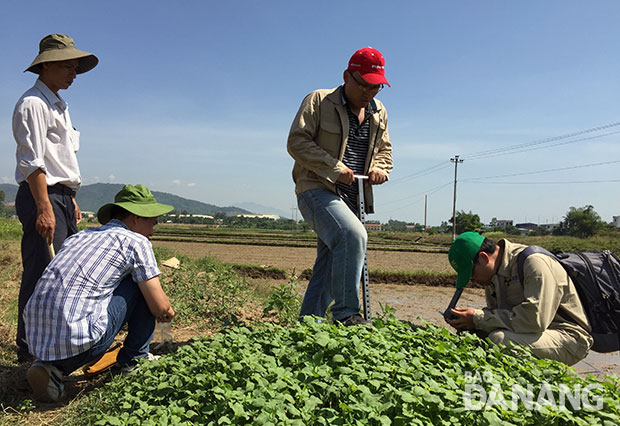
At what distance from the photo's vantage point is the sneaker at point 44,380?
2.52m

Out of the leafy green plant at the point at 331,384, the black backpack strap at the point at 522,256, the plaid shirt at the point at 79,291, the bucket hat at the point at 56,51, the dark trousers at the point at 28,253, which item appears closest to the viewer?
the leafy green plant at the point at 331,384

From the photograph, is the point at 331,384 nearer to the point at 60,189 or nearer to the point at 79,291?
the point at 79,291

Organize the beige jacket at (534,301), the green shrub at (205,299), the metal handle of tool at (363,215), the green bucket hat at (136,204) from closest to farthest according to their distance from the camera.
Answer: the green bucket hat at (136,204) < the beige jacket at (534,301) < the metal handle of tool at (363,215) < the green shrub at (205,299)

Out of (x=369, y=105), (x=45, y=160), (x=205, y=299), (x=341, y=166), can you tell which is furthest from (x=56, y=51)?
(x=205, y=299)

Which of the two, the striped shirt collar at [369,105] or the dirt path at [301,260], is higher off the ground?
the striped shirt collar at [369,105]

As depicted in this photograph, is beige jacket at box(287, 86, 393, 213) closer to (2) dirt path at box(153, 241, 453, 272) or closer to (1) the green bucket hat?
(1) the green bucket hat

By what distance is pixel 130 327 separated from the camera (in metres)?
2.93

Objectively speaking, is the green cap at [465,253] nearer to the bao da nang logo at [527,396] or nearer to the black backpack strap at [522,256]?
the black backpack strap at [522,256]

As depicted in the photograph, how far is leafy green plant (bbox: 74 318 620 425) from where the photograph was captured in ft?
6.15

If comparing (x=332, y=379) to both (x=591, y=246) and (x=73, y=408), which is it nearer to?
(x=73, y=408)

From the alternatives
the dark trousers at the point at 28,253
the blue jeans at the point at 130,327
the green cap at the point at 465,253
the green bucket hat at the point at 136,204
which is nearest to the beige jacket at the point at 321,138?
the green cap at the point at 465,253

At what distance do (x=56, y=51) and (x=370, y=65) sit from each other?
8.22ft

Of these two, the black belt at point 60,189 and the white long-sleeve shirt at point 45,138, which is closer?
the white long-sleeve shirt at point 45,138

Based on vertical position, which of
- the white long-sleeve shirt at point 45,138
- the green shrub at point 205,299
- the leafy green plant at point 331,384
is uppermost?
the white long-sleeve shirt at point 45,138
